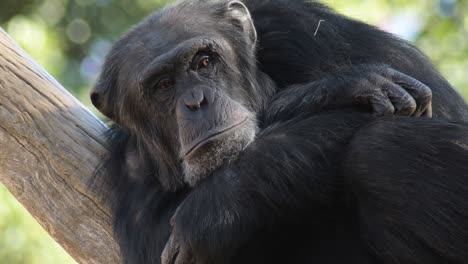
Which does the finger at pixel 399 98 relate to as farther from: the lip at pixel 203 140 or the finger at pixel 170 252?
the finger at pixel 170 252

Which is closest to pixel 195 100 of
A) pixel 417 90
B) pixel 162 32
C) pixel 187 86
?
pixel 187 86

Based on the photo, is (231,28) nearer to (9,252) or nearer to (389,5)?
(9,252)

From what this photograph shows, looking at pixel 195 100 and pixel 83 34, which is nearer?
pixel 195 100

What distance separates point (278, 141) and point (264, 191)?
301mm

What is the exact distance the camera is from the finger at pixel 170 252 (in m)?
3.97

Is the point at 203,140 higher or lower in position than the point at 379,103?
higher

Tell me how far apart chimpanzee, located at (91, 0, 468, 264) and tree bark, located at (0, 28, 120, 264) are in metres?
0.21

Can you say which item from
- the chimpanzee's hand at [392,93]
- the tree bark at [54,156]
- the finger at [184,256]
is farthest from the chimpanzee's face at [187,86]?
the chimpanzee's hand at [392,93]

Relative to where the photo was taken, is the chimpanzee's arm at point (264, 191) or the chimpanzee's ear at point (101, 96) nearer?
the chimpanzee's arm at point (264, 191)

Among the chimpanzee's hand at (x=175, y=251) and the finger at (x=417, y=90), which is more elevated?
the chimpanzee's hand at (x=175, y=251)

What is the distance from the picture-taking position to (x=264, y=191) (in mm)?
3848

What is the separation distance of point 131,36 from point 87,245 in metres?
1.32

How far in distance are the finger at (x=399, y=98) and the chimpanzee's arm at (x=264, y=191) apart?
0.16m

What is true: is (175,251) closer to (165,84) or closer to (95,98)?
(165,84)
